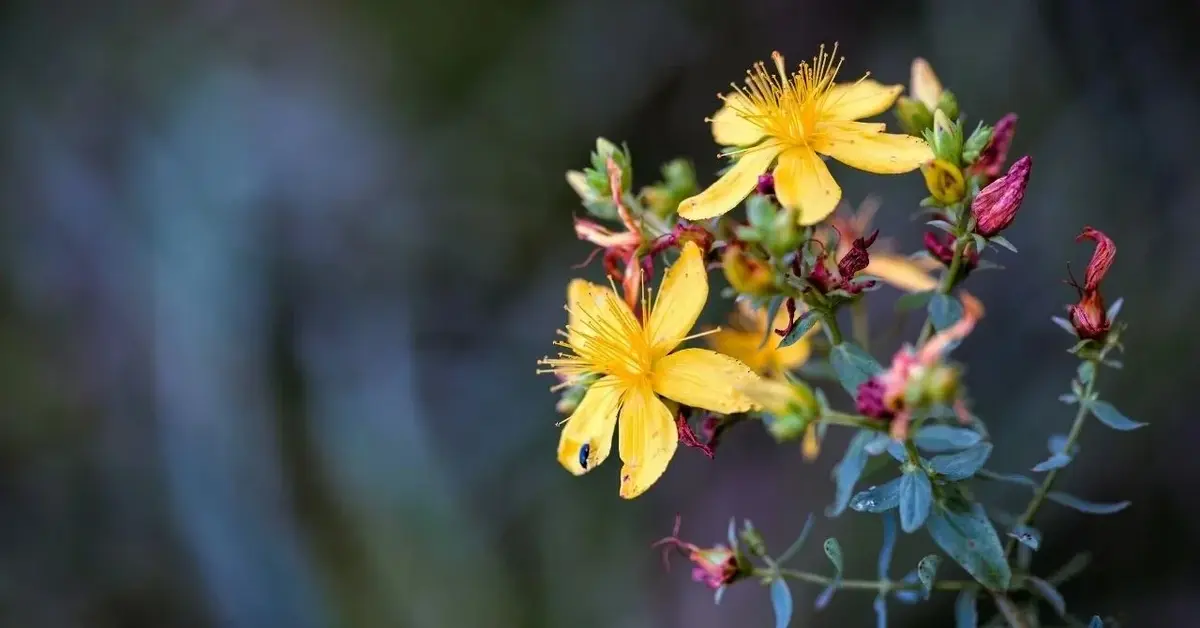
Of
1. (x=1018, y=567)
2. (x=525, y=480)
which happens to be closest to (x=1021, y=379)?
(x=1018, y=567)

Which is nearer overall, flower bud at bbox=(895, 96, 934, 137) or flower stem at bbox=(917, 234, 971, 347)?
flower stem at bbox=(917, 234, 971, 347)

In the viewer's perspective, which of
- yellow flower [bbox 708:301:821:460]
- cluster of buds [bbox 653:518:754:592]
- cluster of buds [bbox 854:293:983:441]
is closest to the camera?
cluster of buds [bbox 854:293:983:441]

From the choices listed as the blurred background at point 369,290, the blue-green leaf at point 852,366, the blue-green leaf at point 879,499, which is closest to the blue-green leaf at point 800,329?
the blue-green leaf at point 852,366

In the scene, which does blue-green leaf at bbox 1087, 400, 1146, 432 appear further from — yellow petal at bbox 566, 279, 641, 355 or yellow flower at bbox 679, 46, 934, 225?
yellow petal at bbox 566, 279, 641, 355

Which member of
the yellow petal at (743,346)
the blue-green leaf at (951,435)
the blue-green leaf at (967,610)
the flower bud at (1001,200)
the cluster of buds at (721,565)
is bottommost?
the blue-green leaf at (967,610)

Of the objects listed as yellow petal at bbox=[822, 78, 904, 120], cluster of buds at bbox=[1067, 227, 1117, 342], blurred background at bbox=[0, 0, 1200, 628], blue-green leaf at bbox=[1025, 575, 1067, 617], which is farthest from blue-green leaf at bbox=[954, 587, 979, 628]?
blurred background at bbox=[0, 0, 1200, 628]

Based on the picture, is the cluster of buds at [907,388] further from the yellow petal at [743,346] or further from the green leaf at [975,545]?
the yellow petal at [743,346]

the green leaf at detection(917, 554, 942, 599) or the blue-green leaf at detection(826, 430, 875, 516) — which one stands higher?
the blue-green leaf at detection(826, 430, 875, 516)
